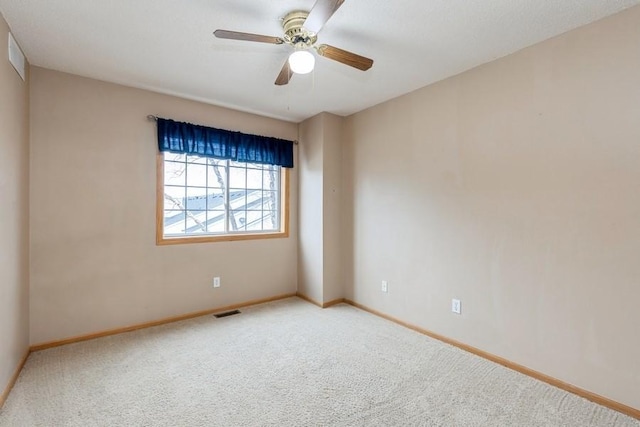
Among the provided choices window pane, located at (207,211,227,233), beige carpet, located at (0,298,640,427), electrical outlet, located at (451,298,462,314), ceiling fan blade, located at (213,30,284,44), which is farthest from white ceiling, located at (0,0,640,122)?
beige carpet, located at (0,298,640,427)

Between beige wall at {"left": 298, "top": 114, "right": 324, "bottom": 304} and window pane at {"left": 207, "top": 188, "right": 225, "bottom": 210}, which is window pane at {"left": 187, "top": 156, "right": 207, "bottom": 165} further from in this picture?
beige wall at {"left": 298, "top": 114, "right": 324, "bottom": 304}

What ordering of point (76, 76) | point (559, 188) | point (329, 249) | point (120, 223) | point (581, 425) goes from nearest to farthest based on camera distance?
point (581, 425) < point (559, 188) < point (76, 76) < point (120, 223) < point (329, 249)

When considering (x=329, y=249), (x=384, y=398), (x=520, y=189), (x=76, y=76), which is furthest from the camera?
(x=329, y=249)

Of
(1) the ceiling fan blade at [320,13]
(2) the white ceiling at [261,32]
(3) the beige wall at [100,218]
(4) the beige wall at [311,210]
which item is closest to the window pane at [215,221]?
(3) the beige wall at [100,218]

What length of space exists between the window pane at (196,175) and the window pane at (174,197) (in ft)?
0.44

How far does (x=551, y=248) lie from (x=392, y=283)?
5.09ft

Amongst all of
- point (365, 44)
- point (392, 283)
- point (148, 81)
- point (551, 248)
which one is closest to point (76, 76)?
point (148, 81)

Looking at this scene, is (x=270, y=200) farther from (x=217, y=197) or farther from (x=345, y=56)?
(x=345, y=56)

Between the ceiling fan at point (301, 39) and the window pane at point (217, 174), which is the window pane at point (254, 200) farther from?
the ceiling fan at point (301, 39)

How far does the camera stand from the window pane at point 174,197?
134 inches

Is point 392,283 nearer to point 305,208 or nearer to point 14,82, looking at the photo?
point 305,208

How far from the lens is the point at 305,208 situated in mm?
4133

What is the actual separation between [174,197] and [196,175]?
36 centimetres

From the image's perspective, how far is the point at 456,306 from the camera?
280 centimetres
